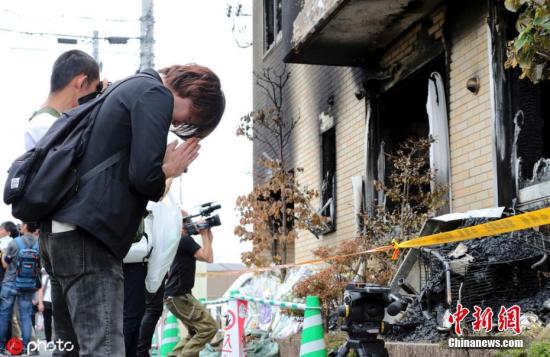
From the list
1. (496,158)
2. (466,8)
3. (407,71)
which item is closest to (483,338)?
(496,158)

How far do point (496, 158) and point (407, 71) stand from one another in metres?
2.64

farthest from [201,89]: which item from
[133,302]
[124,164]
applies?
[133,302]

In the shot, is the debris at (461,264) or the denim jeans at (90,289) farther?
the debris at (461,264)

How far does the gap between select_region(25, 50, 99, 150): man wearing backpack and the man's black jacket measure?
1386mm

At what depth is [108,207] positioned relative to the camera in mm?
3307

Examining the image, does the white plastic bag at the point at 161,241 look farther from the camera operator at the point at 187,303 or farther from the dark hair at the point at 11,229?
the dark hair at the point at 11,229

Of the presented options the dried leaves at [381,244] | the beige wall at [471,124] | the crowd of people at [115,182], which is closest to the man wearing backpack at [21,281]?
the dried leaves at [381,244]

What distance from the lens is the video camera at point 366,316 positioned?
5.95 m

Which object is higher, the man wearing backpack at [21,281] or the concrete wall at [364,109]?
the concrete wall at [364,109]

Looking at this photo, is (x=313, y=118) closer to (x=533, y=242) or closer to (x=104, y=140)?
(x=533, y=242)

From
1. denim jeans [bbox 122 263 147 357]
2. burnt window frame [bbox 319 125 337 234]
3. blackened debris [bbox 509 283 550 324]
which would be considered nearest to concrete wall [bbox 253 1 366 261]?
burnt window frame [bbox 319 125 337 234]

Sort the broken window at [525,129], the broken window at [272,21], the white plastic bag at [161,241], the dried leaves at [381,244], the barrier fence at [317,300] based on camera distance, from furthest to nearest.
Result: the broken window at [272,21]
the dried leaves at [381,244]
the broken window at [525,129]
the white plastic bag at [161,241]
the barrier fence at [317,300]

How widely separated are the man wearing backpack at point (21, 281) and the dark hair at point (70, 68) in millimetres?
7056

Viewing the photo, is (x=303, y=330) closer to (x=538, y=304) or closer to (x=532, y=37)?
(x=538, y=304)
